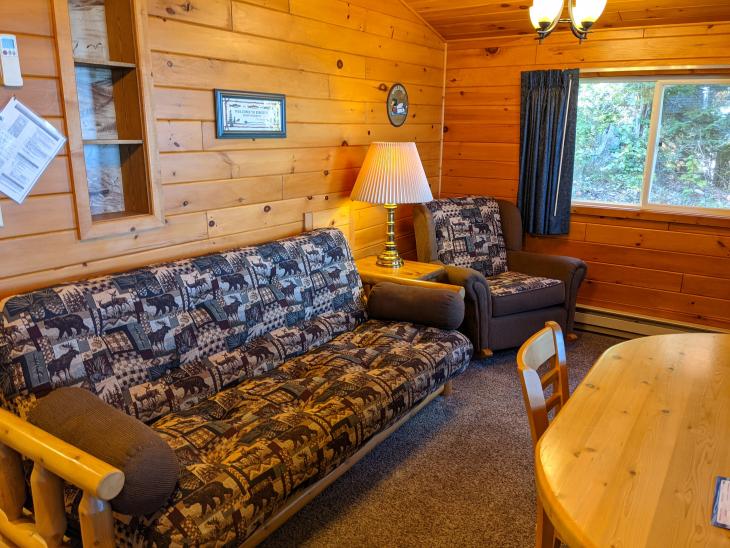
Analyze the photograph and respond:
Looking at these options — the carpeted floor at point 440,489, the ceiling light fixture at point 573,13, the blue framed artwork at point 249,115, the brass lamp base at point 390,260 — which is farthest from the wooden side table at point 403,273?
the ceiling light fixture at point 573,13

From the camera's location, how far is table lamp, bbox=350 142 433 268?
321 centimetres

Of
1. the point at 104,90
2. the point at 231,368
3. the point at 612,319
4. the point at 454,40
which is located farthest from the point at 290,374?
the point at 454,40

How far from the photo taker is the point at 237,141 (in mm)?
2727

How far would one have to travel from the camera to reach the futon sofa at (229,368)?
1.64m

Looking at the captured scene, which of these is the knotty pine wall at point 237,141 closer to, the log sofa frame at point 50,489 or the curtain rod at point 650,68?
the log sofa frame at point 50,489

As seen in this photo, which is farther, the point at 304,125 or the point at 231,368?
the point at 304,125

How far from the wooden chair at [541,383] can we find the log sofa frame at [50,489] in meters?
0.79

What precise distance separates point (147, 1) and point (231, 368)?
151cm

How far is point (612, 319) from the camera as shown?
4035 millimetres

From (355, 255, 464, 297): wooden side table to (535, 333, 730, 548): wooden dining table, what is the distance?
151 centimetres

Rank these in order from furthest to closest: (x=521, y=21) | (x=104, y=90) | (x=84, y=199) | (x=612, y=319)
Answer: (x=612, y=319), (x=521, y=21), (x=104, y=90), (x=84, y=199)

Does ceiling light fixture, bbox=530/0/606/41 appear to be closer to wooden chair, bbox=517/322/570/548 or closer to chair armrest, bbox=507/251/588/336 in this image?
wooden chair, bbox=517/322/570/548

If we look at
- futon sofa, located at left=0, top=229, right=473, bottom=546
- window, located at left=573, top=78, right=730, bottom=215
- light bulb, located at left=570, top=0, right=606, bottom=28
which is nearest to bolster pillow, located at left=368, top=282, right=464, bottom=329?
→ futon sofa, located at left=0, top=229, right=473, bottom=546

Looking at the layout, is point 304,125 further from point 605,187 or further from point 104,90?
point 605,187
